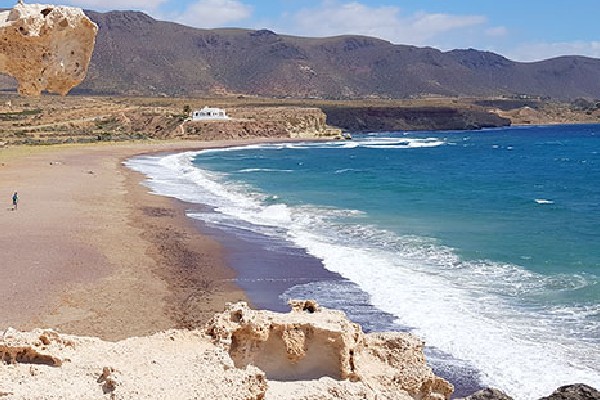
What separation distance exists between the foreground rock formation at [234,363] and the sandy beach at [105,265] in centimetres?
737

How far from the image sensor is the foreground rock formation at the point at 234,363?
5875mm

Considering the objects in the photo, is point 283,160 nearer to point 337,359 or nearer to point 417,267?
point 417,267

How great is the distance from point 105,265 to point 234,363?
1388cm

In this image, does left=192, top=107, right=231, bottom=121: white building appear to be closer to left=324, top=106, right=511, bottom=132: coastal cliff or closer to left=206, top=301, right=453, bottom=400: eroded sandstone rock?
left=324, top=106, right=511, bottom=132: coastal cliff

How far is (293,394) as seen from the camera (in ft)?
20.6

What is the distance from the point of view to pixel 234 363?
688cm

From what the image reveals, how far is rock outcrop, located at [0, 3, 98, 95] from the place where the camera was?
26.6 feet

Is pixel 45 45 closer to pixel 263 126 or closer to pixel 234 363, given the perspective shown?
pixel 234 363

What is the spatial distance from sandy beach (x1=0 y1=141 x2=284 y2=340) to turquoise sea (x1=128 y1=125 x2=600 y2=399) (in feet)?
7.87

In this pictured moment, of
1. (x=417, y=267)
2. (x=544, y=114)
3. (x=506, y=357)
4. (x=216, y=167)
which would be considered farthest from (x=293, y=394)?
(x=544, y=114)

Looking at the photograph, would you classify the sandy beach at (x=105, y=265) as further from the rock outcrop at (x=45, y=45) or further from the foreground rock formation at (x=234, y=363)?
the foreground rock formation at (x=234, y=363)

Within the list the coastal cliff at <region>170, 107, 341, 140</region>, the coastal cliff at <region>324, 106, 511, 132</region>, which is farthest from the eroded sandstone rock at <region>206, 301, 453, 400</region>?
the coastal cliff at <region>324, 106, 511, 132</region>

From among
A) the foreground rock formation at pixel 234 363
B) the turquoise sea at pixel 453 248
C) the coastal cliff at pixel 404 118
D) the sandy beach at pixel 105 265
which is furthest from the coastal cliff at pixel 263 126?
the foreground rock formation at pixel 234 363

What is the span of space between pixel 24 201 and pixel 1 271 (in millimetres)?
14174
